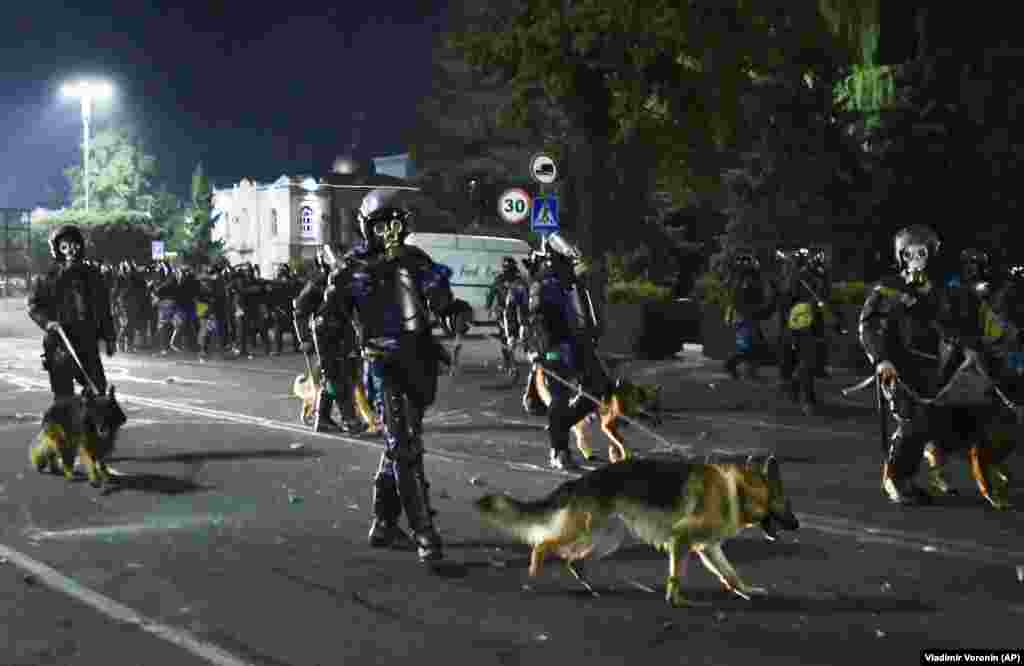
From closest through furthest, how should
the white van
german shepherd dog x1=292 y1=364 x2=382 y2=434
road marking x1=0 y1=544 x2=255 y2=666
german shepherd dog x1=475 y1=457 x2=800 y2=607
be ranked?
road marking x1=0 y1=544 x2=255 y2=666 < german shepherd dog x1=475 y1=457 x2=800 y2=607 < german shepherd dog x1=292 y1=364 x2=382 y2=434 < the white van

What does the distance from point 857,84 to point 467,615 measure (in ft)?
76.7

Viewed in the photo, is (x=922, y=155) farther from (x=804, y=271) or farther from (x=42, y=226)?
(x=42, y=226)

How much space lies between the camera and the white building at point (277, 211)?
7724cm

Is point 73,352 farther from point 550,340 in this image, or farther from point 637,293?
point 637,293

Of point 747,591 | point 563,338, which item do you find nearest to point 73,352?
point 563,338

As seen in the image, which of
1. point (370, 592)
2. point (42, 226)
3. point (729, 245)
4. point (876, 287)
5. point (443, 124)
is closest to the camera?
point (370, 592)

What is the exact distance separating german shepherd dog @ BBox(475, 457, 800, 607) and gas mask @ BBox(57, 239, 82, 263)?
217 inches

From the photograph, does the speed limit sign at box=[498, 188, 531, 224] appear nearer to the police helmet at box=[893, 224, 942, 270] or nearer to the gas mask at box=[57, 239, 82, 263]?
the gas mask at box=[57, 239, 82, 263]

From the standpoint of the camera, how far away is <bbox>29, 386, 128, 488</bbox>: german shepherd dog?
9.35 meters

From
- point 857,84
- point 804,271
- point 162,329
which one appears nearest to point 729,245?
point 857,84

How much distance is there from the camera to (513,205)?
68.8 ft

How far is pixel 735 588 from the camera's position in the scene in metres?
6.09

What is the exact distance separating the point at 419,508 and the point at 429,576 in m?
0.45

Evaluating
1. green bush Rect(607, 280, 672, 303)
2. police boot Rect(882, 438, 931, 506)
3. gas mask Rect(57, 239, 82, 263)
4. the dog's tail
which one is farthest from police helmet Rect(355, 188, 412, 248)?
green bush Rect(607, 280, 672, 303)
